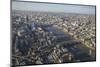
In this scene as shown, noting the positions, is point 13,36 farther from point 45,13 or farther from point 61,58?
point 61,58

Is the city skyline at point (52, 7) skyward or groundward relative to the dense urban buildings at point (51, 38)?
skyward

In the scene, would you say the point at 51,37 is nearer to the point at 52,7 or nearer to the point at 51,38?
the point at 51,38

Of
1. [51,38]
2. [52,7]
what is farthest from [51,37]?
[52,7]

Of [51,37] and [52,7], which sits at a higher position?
[52,7]

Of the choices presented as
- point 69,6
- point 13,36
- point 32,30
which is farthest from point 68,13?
point 13,36

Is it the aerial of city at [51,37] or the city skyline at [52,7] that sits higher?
the city skyline at [52,7]

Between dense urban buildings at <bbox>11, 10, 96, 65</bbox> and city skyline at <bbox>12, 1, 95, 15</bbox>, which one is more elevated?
city skyline at <bbox>12, 1, 95, 15</bbox>
